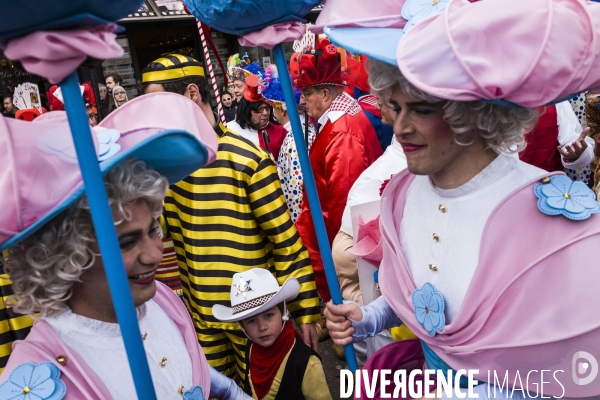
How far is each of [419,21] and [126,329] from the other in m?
0.95

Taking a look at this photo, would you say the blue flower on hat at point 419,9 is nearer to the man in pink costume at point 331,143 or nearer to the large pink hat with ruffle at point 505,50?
the large pink hat with ruffle at point 505,50

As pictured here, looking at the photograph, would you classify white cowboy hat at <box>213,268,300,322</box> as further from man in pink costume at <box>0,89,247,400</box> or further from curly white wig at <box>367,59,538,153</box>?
curly white wig at <box>367,59,538,153</box>

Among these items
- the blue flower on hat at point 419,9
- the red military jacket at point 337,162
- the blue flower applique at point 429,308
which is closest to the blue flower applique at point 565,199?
the blue flower applique at point 429,308

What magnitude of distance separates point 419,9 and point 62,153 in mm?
925

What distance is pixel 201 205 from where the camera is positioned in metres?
2.41

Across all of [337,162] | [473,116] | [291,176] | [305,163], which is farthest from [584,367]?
[291,176]

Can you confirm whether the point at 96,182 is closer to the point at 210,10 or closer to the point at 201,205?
the point at 210,10

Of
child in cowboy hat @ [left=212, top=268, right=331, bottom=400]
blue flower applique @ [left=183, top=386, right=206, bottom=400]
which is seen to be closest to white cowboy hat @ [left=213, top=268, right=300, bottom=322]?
child in cowboy hat @ [left=212, top=268, right=331, bottom=400]

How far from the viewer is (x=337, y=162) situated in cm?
336

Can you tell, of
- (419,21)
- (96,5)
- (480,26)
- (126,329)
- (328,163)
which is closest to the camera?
(96,5)

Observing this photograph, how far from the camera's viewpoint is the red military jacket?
3342mm

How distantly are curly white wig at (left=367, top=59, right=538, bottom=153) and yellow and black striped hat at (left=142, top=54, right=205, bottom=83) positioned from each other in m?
1.58

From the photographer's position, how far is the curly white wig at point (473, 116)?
1.40 m

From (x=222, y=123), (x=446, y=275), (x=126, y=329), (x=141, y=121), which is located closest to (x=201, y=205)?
(x=222, y=123)
